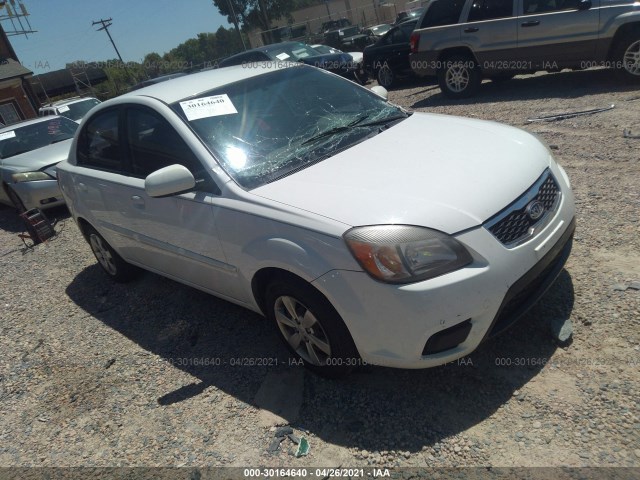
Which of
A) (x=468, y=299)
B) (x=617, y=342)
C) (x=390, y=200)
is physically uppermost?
(x=390, y=200)

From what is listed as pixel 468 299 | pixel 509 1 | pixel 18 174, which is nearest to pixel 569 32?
pixel 509 1

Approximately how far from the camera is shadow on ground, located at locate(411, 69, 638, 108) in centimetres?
795

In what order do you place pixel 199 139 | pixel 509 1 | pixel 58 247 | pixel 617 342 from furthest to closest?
pixel 509 1
pixel 58 247
pixel 199 139
pixel 617 342

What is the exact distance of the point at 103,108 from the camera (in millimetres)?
4168

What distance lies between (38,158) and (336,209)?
7.48m

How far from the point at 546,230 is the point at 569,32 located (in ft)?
22.2

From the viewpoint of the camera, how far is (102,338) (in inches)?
163

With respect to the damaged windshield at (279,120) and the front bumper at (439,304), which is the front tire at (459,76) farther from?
the front bumper at (439,304)

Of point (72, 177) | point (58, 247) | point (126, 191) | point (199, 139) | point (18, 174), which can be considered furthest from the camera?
point (18, 174)

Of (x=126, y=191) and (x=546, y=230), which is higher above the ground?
(x=126, y=191)

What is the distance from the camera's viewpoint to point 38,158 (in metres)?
8.22

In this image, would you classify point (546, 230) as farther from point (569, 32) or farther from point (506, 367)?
point (569, 32)

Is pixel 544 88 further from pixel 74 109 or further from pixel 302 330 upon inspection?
pixel 74 109

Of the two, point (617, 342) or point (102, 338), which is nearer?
point (617, 342)
